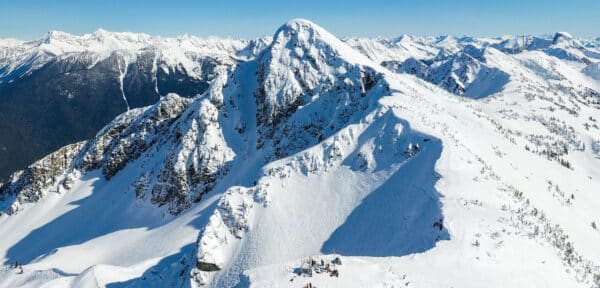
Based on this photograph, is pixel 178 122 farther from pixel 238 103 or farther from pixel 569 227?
pixel 569 227

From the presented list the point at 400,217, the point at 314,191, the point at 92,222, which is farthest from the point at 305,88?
the point at 400,217

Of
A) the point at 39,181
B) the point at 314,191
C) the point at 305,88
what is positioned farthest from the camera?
the point at 39,181

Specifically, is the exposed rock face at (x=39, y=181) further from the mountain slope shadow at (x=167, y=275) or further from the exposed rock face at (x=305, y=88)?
the mountain slope shadow at (x=167, y=275)

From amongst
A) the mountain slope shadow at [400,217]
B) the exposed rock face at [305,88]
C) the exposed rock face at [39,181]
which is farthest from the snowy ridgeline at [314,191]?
the exposed rock face at [39,181]

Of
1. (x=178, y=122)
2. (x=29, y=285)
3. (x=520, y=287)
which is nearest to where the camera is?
(x=520, y=287)

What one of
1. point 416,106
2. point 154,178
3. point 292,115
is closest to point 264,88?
point 292,115

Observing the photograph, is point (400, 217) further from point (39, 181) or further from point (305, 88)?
point (39, 181)
